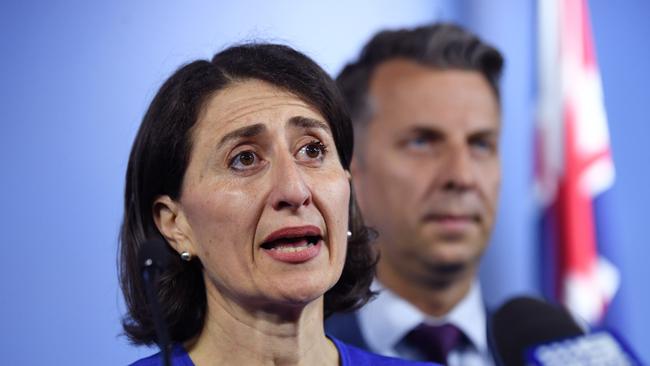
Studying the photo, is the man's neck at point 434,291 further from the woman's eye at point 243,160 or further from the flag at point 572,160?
the flag at point 572,160

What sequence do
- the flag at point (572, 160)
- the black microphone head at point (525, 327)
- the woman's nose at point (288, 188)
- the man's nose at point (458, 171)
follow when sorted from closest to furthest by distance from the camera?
the woman's nose at point (288, 188), the black microphone head at point (525, 327), the man's nose at point (458, 171), the flag at point (572, 160)

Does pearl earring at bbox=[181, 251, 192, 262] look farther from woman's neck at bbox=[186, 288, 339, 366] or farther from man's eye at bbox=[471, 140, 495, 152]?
man's eye at bbox=[471, 140, 495, 152]

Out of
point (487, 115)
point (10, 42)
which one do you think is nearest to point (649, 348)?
point (487, 115)

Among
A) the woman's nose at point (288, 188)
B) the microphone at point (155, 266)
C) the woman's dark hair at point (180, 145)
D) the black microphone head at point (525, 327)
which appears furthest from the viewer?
the black microphone head at point (525, 327)

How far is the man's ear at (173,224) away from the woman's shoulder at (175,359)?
0.15 m

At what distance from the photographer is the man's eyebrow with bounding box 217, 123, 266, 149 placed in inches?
54.2

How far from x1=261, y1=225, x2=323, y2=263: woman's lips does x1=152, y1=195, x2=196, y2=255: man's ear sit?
5.7 inches

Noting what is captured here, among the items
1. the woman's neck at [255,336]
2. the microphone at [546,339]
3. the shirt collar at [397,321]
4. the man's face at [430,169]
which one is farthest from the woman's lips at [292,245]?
the man's face at [430,169]

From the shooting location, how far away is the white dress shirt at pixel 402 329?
2.05m

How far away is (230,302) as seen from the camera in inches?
55.7

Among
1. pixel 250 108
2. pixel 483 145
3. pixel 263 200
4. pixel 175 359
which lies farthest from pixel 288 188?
pixel 483 145

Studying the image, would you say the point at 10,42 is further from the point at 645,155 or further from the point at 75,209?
the point at 645,155

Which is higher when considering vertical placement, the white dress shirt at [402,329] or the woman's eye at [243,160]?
the woman's eye at [243,160]

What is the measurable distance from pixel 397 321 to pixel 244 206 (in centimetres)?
83
